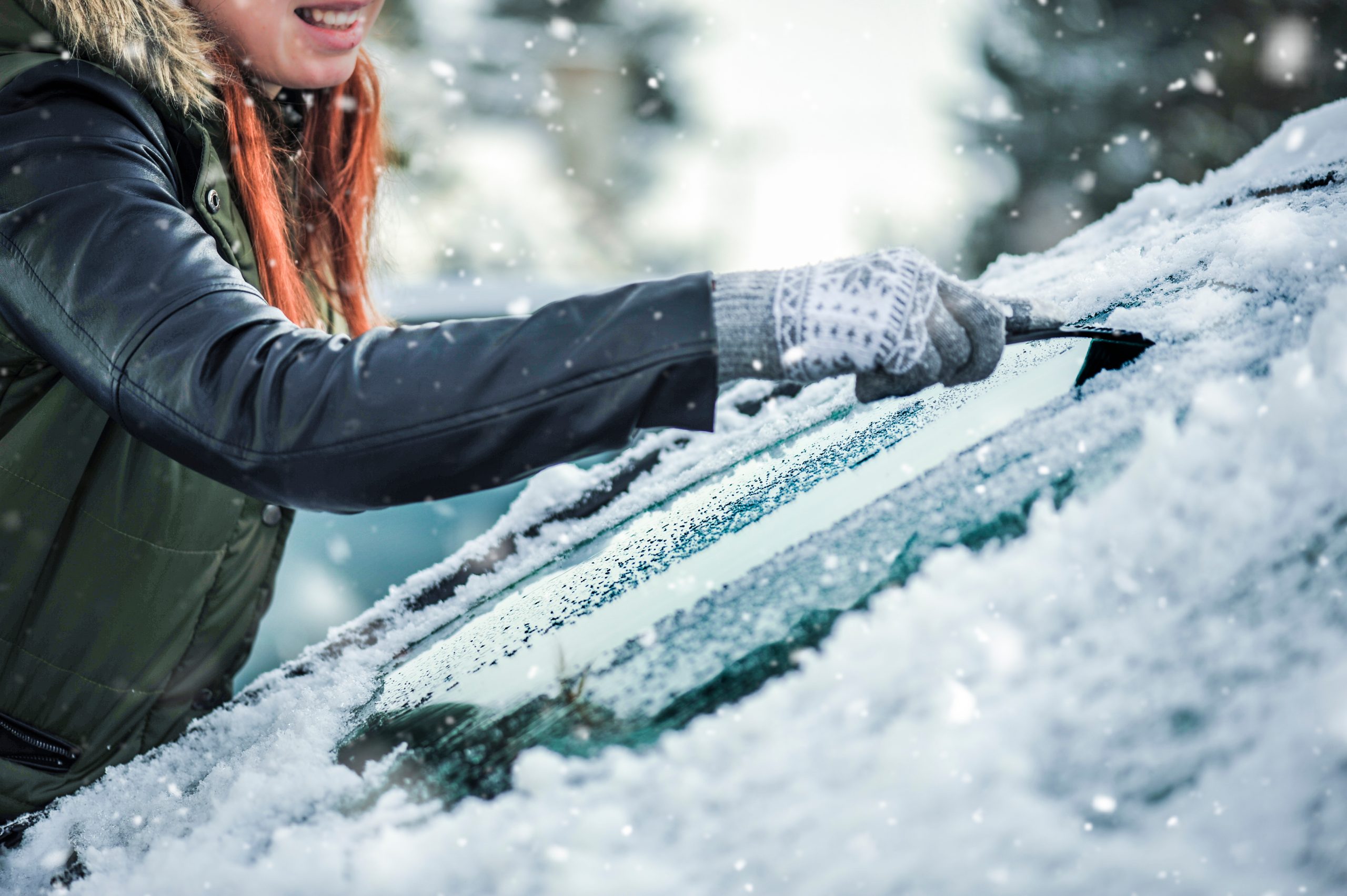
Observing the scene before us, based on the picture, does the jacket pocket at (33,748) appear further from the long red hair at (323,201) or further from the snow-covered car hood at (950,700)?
the long red hair at (323,201)

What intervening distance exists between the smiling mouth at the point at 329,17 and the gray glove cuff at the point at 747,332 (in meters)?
0.84

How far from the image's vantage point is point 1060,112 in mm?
10195

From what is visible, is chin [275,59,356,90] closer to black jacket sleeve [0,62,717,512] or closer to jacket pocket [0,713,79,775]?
black jacket sleeve [0,62,717,512]

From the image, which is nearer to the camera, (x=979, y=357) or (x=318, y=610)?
(x=979, y=357)

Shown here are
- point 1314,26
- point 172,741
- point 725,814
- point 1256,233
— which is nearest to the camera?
point 725,814

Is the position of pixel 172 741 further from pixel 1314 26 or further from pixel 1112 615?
pixel 1314 26

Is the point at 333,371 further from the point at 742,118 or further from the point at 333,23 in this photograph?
the point at 742,118

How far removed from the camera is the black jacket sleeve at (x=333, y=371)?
2.48ft

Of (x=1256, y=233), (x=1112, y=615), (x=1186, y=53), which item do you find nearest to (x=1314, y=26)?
(x=1186, y=53)

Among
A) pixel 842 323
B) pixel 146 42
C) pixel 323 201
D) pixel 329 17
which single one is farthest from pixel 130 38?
pixel 842 323

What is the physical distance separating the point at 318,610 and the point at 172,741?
60cm

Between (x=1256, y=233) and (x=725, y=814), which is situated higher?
(x=1256, y=233)

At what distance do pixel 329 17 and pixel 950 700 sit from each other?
1.24 meters

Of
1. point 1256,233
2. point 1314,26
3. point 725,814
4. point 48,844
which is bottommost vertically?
point 725,814
